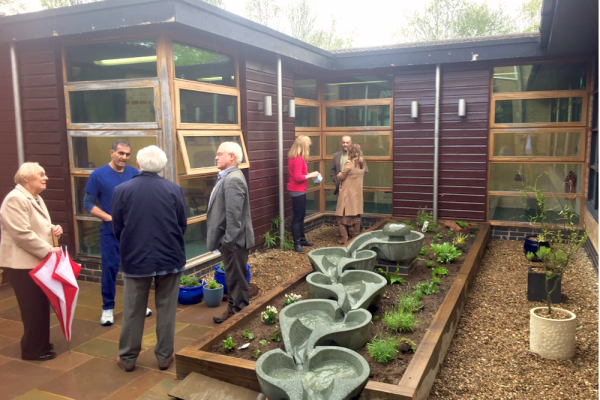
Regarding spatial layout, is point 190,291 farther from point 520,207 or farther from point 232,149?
point 520,207

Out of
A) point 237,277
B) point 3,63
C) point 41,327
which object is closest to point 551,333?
point 237,277

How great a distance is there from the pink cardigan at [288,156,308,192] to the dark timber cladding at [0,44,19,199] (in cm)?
375

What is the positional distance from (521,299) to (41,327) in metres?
4.83

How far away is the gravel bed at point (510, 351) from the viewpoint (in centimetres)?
368

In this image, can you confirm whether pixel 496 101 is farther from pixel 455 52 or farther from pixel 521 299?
pixel 521 299

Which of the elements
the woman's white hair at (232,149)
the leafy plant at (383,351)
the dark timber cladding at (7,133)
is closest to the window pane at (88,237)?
the dark timber cladding at (7,133)

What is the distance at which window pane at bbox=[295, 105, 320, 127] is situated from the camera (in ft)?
30.5

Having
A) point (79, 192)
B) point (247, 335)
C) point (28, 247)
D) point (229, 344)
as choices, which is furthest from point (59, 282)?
point (79, 192)

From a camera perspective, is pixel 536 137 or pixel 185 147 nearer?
pixel 185 147

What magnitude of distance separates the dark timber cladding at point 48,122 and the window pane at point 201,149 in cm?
161

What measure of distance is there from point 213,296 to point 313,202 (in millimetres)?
4784

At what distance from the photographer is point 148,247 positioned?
388cm

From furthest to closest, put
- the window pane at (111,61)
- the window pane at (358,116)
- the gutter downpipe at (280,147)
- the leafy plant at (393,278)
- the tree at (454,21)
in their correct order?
the tree at (454,21)
the window pane at (358,116)
the gutter downpipe at (280,147)
the window pane at (111,61)
the leafy plant at (393,278)

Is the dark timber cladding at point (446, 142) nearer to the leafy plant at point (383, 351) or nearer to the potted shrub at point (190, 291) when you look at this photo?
the potted shrub at point (190, 291)
